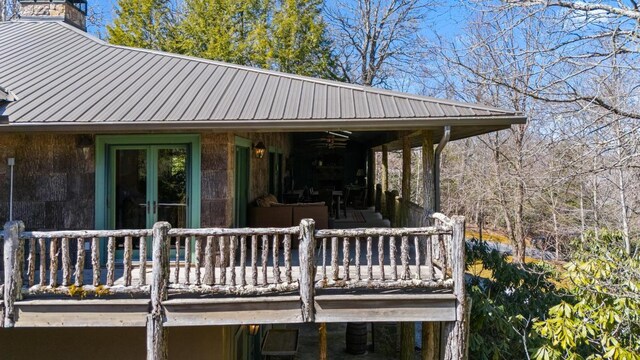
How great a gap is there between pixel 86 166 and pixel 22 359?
3.01 m

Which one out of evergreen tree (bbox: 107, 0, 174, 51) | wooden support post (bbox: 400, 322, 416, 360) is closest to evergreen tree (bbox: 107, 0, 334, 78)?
evergreen tree (bbox: 107, 0, 174, 51)

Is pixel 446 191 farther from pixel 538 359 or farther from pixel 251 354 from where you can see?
pixel 538 359

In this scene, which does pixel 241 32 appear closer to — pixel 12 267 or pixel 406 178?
pixel 406 178

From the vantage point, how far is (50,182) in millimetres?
7250

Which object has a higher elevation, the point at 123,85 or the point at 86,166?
the point at 123,85

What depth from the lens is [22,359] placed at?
22.9ft

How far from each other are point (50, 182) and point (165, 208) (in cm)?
182

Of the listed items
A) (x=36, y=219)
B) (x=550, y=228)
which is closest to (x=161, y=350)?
(x=36, y=219)

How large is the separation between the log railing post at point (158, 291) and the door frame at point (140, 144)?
1.73 meters

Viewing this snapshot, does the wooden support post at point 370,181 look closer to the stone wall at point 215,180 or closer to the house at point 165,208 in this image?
the house at point 165,208

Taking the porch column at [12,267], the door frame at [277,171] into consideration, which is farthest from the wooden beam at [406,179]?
the porch column at [12,267]

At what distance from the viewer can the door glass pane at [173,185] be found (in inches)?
285

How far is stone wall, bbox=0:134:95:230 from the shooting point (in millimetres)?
7211

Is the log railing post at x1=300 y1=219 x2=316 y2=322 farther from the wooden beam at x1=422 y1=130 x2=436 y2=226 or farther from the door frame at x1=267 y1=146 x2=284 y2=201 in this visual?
the door frame at x1=267 y1=146 x2=284 y2=201
